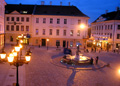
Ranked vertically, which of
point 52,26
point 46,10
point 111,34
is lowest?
point 111,34

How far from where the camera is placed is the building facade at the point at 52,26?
38.0 meters

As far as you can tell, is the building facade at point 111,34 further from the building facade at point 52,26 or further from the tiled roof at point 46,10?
the tiled roof at point 46,10

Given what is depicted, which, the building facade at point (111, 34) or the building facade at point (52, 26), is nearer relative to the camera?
the building facade at point (111, 34)

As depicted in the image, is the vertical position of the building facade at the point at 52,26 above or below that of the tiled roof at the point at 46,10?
below

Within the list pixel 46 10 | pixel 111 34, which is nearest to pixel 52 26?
pixel 46 10

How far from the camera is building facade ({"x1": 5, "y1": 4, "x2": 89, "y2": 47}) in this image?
38.0 meters

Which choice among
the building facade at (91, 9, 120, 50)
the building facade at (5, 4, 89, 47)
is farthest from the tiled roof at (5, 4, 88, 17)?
the building facade at (91, 9, 120, 50)

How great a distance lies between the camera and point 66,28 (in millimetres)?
38188

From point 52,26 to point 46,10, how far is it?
189 inches

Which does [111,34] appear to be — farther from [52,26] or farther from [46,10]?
[46,10]

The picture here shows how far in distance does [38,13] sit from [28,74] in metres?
26.6

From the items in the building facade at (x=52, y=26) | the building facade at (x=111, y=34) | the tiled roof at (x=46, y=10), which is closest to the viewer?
the building facade at (x=111, y=34)

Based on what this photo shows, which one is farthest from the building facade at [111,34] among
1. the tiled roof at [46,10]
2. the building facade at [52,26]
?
the tiled roof at [46,10]

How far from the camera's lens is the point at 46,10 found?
39219mm
